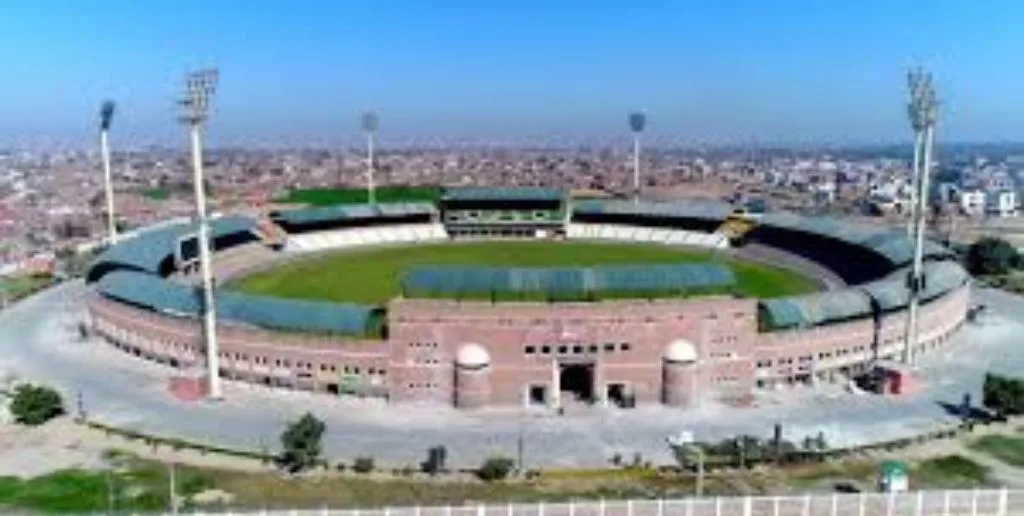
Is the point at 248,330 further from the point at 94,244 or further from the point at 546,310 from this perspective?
the point at 94,244

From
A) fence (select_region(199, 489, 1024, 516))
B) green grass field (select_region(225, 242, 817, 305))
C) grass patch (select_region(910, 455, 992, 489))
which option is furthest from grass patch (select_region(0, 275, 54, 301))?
grass patch (select_region(910, 455, 992, 489))

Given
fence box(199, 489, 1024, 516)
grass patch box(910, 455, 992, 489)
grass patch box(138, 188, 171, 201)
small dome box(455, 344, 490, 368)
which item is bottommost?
grass patch box(910, 455, 992, 489)

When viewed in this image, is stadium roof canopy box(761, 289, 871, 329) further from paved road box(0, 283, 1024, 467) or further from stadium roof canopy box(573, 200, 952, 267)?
stadium roof canopy box(573, 200, 952, 267)

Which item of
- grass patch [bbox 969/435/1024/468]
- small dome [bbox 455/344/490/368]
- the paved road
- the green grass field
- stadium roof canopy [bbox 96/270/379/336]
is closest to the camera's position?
grass patch [bbox 969/435/1024/468]

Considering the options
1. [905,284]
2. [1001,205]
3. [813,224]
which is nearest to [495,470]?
[905,284]

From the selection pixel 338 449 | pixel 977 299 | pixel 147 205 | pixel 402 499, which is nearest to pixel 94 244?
pixel 147 205

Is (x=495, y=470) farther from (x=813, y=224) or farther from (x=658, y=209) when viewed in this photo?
(x=658, y=209)
